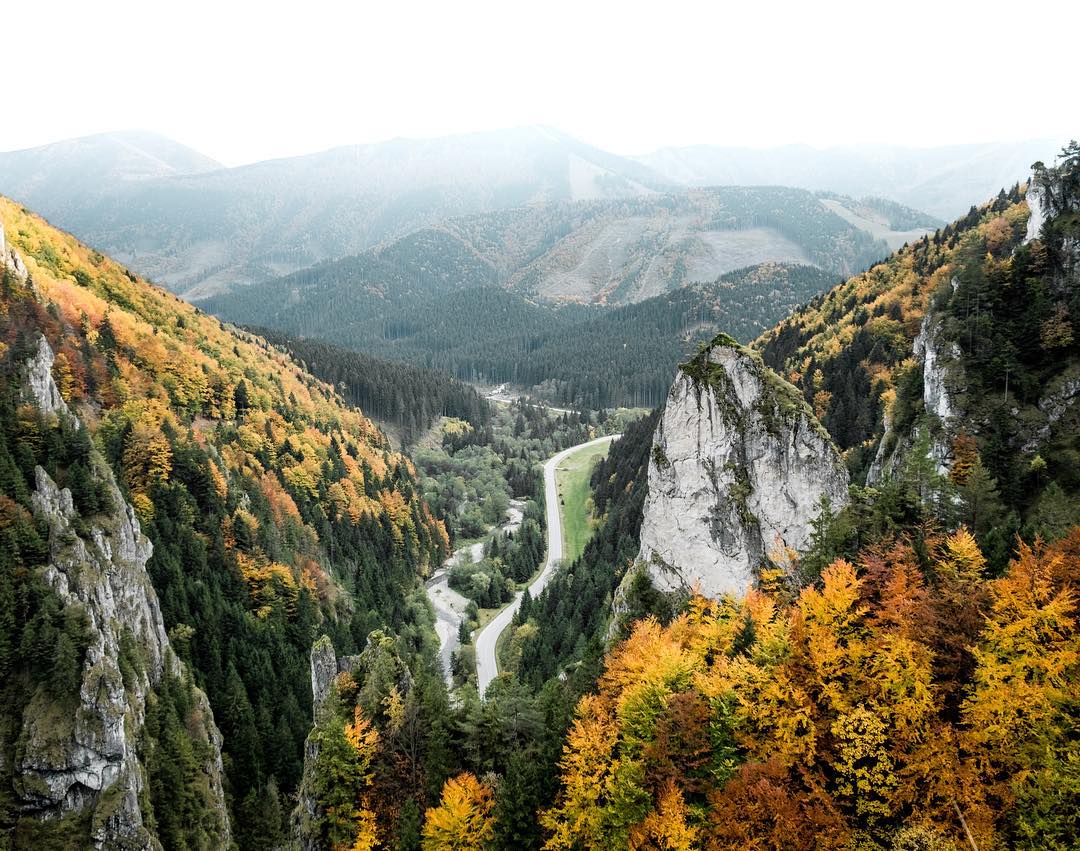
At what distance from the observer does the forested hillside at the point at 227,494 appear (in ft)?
205

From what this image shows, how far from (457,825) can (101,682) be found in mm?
29735

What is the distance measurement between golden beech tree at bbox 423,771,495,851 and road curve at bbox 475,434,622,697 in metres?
39.0

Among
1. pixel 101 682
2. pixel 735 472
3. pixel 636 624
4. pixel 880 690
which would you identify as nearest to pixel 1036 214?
pixel 735 472

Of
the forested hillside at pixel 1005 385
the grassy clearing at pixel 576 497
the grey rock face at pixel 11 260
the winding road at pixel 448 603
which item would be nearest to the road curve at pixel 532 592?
the grassy clearing at pixel 576 497

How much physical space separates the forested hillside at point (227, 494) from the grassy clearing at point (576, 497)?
26.7 m

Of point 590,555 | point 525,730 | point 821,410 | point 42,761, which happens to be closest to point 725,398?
point 525,730

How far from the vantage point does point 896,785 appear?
71.1 feet

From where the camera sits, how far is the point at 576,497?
15712 centimetres

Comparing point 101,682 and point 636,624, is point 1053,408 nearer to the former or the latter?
point 636,624

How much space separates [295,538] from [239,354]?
56.3 metres

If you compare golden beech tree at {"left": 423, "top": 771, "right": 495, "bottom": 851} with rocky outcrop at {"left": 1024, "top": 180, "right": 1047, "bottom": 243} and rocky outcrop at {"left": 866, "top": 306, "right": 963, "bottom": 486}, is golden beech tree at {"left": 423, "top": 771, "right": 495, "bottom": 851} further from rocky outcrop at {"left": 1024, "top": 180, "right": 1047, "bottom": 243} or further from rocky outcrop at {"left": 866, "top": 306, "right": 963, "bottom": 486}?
rocky outcrop at {"left": 1024, "top": 180, "right": 1047, "bottom": 243}

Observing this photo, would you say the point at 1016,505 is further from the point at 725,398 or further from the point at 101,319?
the point at 101,319

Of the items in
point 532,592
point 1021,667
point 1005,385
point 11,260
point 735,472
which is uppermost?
point 11,260

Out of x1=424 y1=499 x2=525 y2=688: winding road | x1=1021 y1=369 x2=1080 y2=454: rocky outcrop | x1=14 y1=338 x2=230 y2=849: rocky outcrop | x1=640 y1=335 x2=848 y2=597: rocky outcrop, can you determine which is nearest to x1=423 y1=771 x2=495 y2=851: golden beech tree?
x1=640 y1=335 x2=848 y2=597: rocky outcrop
